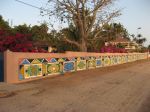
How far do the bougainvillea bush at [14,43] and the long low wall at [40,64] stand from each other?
1.20 m

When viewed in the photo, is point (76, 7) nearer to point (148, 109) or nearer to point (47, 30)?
point (47, 30)

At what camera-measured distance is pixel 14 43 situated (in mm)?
19719

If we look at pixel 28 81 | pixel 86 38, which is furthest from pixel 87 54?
pixel 28 81

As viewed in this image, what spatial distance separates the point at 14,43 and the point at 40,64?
Answer: 2.12 meters

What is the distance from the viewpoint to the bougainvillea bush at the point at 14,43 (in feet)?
63.3

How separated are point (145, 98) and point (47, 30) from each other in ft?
77.9

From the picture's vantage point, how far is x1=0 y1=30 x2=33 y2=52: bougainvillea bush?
1928 centimetres

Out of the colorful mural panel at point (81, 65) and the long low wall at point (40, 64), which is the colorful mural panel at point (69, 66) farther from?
the colorful mural panel at point (81, 65)

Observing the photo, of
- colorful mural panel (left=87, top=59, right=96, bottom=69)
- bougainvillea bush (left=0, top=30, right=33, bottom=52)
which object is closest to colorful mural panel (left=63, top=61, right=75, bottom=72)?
bougainvillea bush (left=0, top=30, right=33, bottom=52)

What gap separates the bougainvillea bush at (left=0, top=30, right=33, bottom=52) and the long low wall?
120 centimetres

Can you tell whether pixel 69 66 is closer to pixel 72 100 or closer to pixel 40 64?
pixel 40 64

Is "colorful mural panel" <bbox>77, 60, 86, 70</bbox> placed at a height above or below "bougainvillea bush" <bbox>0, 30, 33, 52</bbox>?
below

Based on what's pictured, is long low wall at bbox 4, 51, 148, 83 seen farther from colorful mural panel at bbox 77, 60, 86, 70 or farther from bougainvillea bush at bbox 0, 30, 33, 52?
bougainvillea bush at bbox 0, 30, 33, 52

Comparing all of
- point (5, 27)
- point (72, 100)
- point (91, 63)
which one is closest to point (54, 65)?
point (91, 63)
